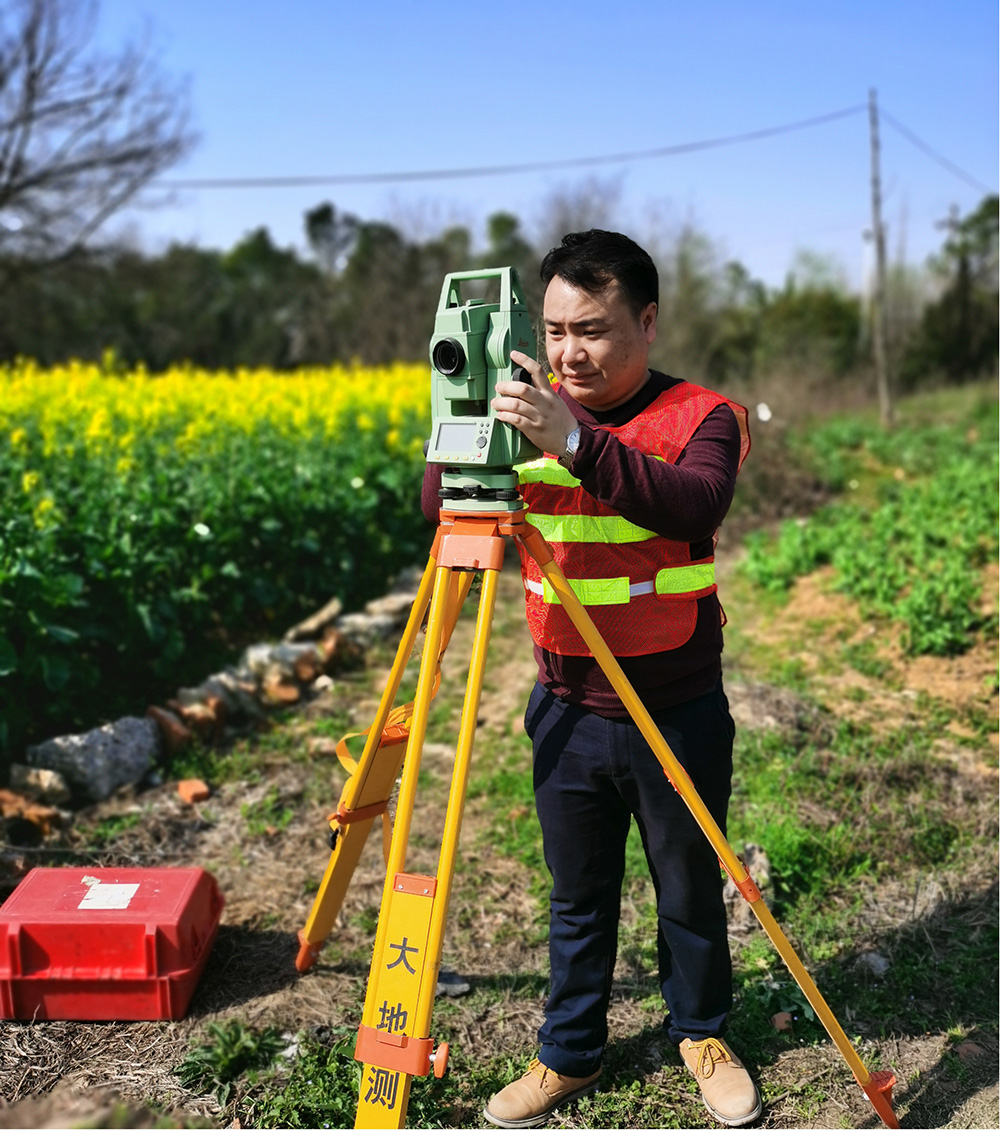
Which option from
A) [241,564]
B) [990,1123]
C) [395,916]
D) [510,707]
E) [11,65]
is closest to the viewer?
[395,916]

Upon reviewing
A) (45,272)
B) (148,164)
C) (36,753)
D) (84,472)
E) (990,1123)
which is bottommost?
(990,1123)

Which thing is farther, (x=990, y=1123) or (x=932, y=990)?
(x=932, y=990)

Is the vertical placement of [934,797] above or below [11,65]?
below

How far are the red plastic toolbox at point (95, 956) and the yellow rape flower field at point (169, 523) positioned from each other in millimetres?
1451

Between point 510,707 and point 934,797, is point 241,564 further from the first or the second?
point 934,797

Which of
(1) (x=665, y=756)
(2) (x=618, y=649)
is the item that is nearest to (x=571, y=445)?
(2) (x=618, y=649)

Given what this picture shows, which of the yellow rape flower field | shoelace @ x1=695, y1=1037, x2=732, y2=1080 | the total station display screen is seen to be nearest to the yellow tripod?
the total station display screen

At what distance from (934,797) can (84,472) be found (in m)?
4.76

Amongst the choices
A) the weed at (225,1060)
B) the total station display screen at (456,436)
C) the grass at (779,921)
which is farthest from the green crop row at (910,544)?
the total station display screen at (456,436)

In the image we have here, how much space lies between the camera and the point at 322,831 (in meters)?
4.27

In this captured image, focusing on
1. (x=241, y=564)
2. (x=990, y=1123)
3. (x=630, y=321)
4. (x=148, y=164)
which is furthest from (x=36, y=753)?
(x=148, y=164)

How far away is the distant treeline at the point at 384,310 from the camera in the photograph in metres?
23.0

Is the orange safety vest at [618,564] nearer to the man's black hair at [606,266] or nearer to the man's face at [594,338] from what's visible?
the man's face at [594,338]

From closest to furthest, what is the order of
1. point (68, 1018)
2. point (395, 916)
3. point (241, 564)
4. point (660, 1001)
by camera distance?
point (395, 916), point (68, 1018), point (660, 1001), point (241, 564)
